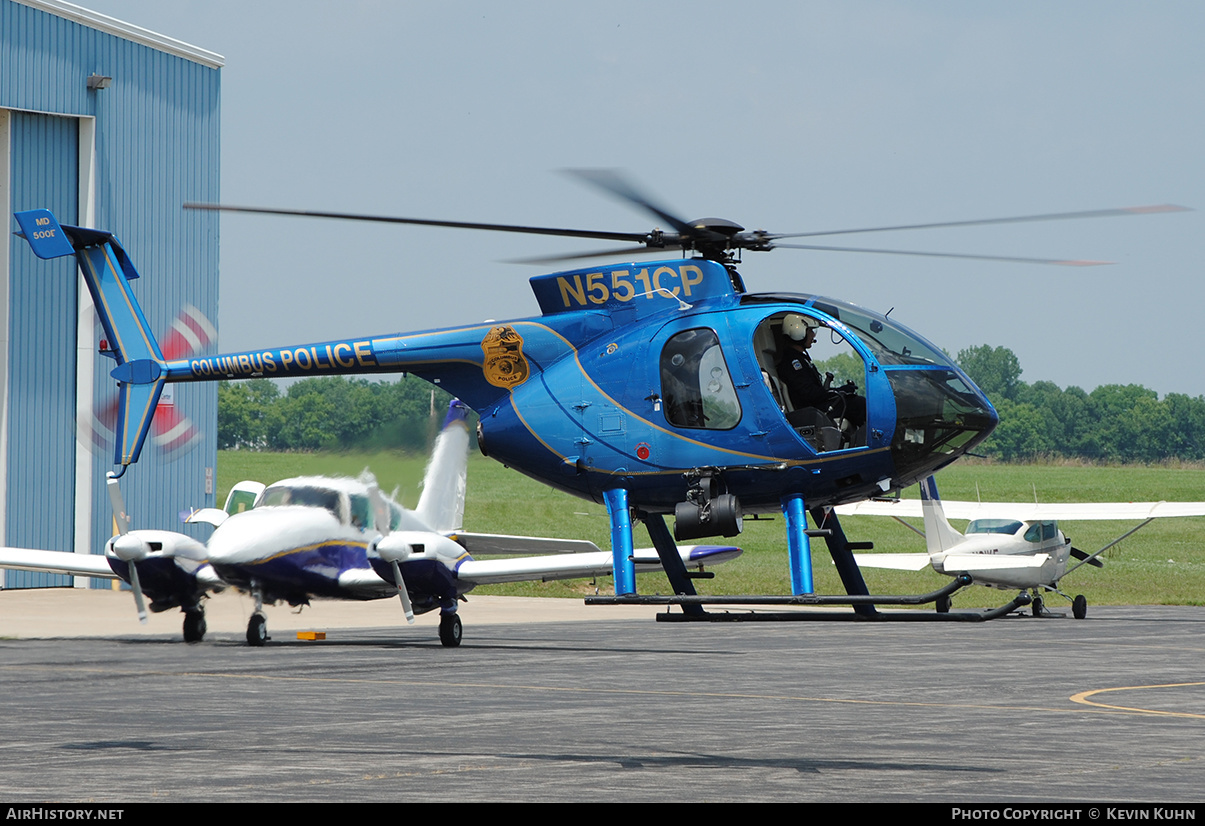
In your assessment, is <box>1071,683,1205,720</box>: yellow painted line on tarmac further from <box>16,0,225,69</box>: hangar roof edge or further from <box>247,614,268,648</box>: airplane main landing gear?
<box>16,0,225,69</box>: hangar roof edge

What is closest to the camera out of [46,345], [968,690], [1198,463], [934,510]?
[968,690]

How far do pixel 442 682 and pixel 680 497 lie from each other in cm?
1140

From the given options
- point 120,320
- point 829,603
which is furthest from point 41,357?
point 829,603

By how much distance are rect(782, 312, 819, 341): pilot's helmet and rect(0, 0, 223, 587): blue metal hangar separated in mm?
26670

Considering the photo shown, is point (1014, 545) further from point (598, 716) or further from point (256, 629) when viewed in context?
point (598, 716)

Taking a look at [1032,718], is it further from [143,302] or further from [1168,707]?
[143,302]

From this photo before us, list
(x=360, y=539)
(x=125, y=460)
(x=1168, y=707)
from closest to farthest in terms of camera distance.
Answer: (x=125, y=460) → (x=1168, y=707) → (x=360, y=539)

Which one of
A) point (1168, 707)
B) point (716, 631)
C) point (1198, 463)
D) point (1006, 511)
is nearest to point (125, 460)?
point (1168, 707)

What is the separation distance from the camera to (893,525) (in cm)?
8388

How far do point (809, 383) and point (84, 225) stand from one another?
30610 millimetres

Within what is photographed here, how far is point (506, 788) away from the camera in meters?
12.9

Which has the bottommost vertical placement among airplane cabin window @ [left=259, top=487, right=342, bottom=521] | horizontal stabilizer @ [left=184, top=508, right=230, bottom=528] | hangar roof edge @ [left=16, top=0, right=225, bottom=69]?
horizontal stabilizer @ [left=184, top=508, right=230, bottom=528]

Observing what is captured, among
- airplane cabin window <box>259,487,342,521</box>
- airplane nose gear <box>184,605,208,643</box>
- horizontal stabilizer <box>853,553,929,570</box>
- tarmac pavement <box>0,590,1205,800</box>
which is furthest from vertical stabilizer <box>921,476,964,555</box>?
airplane nose gear <box>184,605,208,643</box>

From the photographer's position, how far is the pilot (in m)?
12.4
